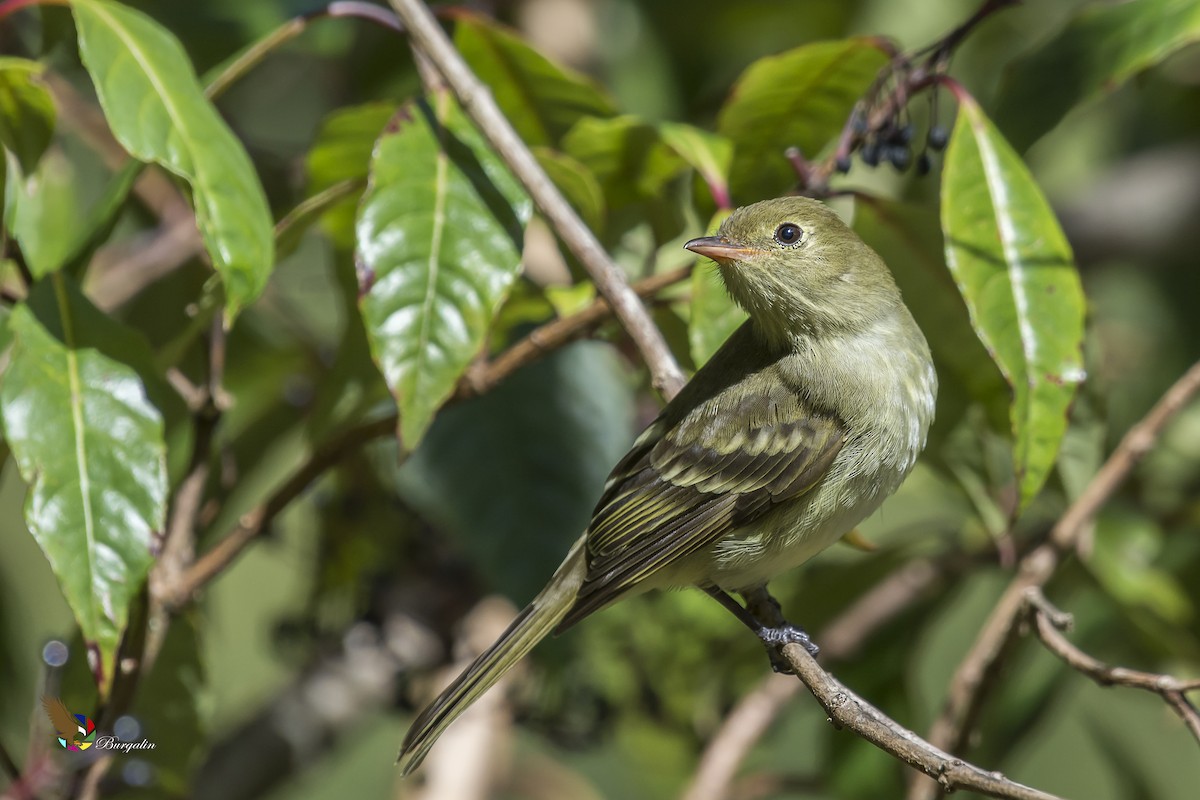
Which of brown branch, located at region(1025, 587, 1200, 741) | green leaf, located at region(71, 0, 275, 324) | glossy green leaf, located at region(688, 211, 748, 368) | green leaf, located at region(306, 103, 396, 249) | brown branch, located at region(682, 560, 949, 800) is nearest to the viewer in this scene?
brown branch, located at region(1025, 587, 1200, 741)

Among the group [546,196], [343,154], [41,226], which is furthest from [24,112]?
[546,196]

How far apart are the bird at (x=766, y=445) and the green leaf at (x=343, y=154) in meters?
0.73

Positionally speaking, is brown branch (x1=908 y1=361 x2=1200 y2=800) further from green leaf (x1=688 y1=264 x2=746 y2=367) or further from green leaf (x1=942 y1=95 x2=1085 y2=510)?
green leaf (x1=688 y1=264 x2=746 y2=367)

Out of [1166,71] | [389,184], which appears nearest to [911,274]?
[389,184]

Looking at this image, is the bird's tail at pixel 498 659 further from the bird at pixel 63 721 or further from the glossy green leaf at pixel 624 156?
the glossy green leaf at pixel 624 156

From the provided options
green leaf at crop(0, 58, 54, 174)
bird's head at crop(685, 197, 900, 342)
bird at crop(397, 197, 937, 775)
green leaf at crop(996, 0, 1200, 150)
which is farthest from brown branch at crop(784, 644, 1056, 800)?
green leaf at crop(0, 58, 54, 174)

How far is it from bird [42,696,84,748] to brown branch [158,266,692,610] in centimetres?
27

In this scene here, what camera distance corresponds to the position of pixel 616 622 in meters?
3.70

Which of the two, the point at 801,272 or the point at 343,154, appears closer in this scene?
the point at 343,154

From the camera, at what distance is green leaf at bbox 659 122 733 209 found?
8.86ft

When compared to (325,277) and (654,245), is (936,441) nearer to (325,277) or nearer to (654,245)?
(654,245)

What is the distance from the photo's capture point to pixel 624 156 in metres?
2.81

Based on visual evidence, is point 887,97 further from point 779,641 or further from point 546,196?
point 779,641

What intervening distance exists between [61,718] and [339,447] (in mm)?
718
